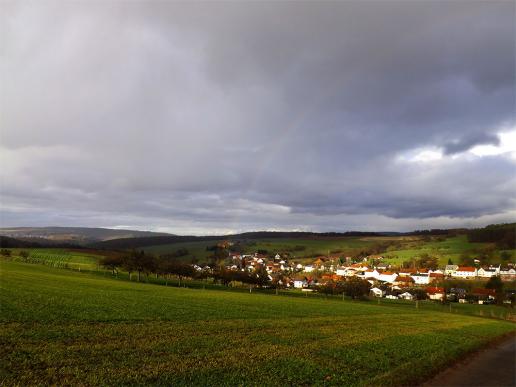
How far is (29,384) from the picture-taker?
527 inches

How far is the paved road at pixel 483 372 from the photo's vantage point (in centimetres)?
2020

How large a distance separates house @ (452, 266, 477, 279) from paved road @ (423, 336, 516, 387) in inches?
6730

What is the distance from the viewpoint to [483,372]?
76.5 feet

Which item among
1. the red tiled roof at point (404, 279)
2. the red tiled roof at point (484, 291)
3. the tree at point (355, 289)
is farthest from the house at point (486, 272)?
the tree at point (355, 289)

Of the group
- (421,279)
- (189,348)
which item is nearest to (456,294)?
(421,279)

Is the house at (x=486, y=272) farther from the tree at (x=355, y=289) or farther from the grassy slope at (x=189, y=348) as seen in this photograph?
the grassy slope at (x=189, y=348)

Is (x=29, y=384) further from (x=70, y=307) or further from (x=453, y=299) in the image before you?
(x=453, y=299)

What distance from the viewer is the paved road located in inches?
795

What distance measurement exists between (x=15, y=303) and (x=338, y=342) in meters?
25.5

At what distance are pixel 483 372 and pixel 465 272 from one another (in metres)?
186

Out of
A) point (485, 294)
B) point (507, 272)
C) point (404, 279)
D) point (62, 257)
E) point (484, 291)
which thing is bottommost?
point (404, 279)

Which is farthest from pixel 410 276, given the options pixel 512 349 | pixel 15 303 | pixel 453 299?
pixel 15 303

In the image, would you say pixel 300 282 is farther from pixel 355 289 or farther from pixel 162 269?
pixel 162 269

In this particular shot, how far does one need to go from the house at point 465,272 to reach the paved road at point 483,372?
561 ft
